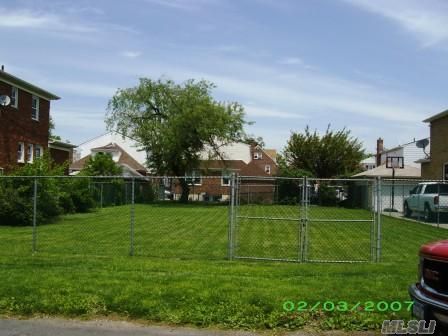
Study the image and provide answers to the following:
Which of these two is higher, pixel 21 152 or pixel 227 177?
pixel 21 152

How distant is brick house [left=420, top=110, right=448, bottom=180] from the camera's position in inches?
1265

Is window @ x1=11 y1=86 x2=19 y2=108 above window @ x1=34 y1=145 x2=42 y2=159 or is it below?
above

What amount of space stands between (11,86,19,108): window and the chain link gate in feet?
56.1

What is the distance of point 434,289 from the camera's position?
5492mm

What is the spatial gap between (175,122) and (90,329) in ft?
125

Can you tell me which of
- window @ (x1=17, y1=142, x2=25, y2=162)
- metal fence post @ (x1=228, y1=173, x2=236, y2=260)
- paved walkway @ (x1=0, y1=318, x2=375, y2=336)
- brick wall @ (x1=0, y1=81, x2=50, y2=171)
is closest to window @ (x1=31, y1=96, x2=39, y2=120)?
brick wall @ (x1=0, y1=81, x2=50, y2=171)

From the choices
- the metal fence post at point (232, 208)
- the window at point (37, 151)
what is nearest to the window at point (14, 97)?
the window at point (37, 151)

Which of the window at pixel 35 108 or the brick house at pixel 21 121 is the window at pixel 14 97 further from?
the window at pixel 35 108

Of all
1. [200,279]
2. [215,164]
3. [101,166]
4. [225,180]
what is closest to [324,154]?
[215,164]

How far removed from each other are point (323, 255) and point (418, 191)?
13.3 meters

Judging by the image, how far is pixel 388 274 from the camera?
976cm

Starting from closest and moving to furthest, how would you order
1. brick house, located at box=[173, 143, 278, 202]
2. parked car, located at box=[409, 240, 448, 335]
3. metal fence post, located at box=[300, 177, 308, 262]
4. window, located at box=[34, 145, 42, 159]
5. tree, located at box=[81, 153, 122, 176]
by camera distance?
parked car, located at box=[409, 240, 448, 335]
metal fence post, located at box=[300, 177, 308, 262]
brick house, located at box=[173, 143, 278, 202]
window, located at box=[34, 145, 42, 159]
tree, located at box=[81, 153, 122, 176]

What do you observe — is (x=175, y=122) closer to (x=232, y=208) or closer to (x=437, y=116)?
(x=437, y=116)

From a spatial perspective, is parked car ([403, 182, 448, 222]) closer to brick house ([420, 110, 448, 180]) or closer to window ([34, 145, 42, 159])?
brick house ([420, 110, 448, 180])
